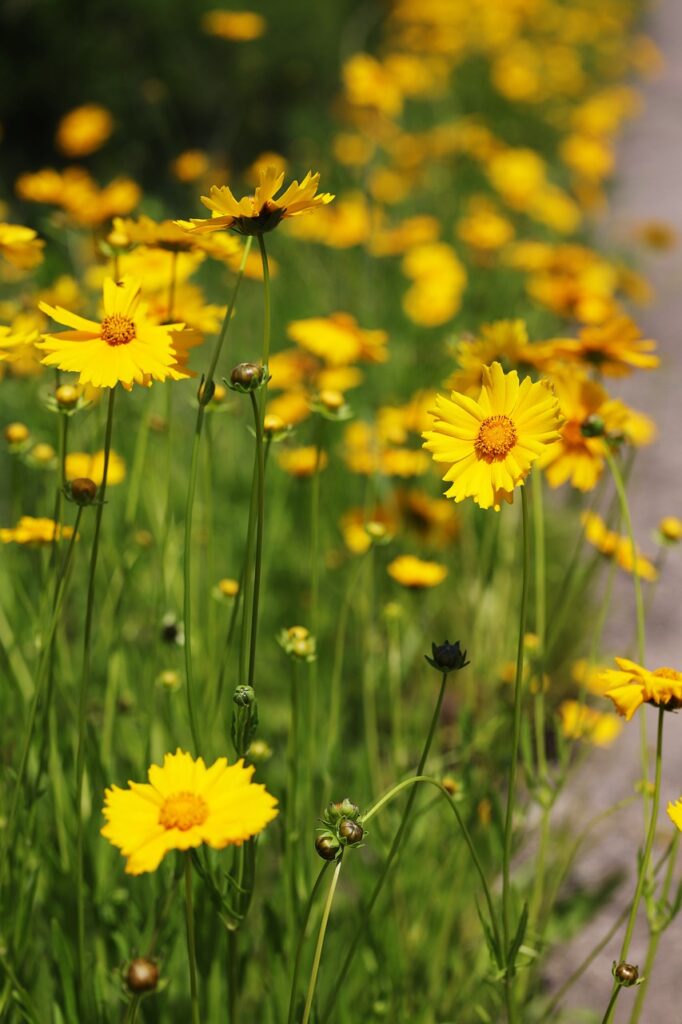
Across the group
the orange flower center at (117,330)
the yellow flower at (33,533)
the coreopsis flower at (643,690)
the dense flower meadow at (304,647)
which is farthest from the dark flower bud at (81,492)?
the coreopsis flower at (643,690)

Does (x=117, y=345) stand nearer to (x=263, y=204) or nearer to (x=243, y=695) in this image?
(x=263, y=204)

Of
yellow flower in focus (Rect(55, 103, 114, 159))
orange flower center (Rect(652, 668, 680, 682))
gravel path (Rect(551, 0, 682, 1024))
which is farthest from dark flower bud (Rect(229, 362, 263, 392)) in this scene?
yellow flower in focus (Rect(55, 103, 114, 159))

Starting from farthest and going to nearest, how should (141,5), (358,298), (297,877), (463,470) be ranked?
(141,5) → (358,298) → (297,877) → (463,470)

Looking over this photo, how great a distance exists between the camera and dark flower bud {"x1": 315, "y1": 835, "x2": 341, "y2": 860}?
55 cm

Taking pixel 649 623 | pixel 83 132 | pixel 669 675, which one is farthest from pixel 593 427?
pixel 83 132

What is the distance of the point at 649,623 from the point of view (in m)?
1.67

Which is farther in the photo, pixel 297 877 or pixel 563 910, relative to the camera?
pixel 563 910

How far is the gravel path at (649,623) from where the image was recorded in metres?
1.10

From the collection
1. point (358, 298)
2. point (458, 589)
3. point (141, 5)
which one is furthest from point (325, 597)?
point (141, 5)

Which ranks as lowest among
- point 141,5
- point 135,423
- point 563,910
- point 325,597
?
point 563,910

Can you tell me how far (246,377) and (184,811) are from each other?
26 centimetres

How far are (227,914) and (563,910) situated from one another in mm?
595

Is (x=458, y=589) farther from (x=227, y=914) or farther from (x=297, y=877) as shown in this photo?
(x=227, y=914)

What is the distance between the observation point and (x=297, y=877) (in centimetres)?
86
